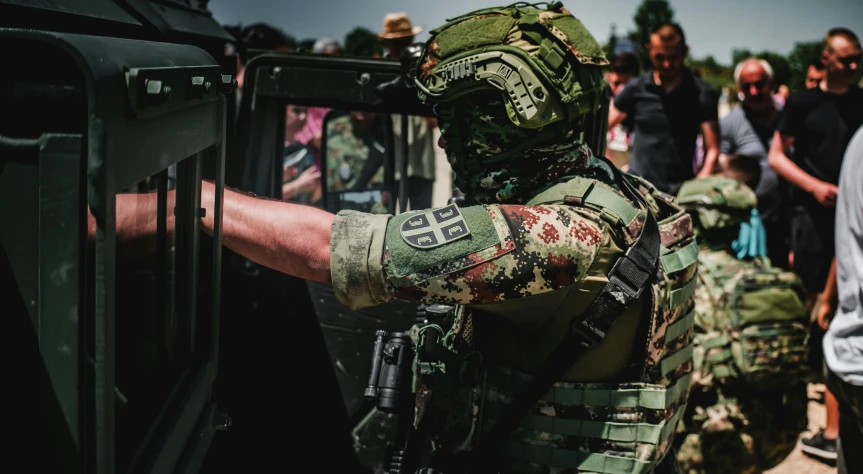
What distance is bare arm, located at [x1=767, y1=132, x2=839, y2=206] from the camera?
477 cm

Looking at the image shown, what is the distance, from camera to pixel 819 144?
4.83 metres

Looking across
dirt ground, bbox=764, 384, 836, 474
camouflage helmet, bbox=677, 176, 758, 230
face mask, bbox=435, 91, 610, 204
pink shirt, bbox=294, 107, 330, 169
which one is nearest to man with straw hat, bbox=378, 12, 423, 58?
pink shirt, bbox=294, 107, 330, 169

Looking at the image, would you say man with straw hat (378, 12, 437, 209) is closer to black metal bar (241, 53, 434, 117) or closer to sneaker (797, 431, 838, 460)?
black metal bar (241, 53, 434, 117)

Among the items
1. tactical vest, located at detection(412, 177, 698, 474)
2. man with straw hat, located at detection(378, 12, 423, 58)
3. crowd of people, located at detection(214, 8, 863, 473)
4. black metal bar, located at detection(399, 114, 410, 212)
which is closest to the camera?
tactical vest, located at detection(412, 177, 698, 474)

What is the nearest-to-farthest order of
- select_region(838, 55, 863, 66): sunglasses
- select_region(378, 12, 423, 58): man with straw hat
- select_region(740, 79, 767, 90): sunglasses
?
select_region(378, 12, 423, 58): man with straw hat, select_region(838, 55, 863, 66): sunglasses, select_region(740, 79, 767, 90): sunglasses

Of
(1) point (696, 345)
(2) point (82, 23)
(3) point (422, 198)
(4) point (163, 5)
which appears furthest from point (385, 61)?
(1) point (696, 345)

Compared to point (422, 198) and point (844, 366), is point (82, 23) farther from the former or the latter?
point (844, 366)

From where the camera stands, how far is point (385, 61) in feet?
8.63

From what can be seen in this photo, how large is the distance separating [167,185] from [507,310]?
0.71 m

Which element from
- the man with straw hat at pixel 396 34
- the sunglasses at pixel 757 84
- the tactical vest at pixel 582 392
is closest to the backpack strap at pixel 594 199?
the tactical vest at pixel 582 392

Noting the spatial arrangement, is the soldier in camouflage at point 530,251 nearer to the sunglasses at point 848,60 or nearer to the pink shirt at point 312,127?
the pink shirt at point 312,127

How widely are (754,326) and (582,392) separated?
57.5 inches

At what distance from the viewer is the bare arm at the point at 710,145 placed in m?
5.14

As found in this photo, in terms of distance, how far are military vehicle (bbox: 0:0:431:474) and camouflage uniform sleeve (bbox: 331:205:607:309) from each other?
0.27 metres
